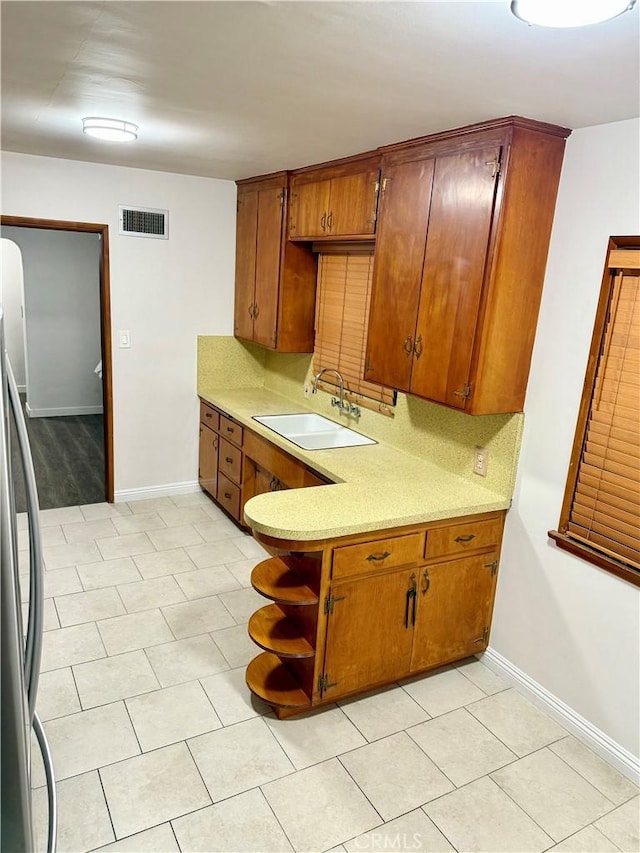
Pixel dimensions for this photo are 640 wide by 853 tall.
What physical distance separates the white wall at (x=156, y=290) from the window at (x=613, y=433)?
3081 millimetres

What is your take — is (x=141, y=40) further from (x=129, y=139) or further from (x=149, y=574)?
(x=149, y=574)

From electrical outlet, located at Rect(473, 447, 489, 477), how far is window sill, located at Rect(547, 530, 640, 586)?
1.43ft

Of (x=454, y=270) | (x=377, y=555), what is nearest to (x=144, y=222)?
(x=454, y=270)

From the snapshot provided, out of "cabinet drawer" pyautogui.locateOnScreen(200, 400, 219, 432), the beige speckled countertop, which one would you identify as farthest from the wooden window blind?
"cabinet drawer" pyautogui.locateOnScreen(200, 400, 219, 432)

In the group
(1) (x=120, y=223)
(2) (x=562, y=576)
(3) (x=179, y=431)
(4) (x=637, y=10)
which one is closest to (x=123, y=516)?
(3) (x=179, y=431)

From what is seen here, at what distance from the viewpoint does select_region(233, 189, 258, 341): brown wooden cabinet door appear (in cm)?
429

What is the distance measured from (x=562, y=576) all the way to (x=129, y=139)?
2919 millimetres

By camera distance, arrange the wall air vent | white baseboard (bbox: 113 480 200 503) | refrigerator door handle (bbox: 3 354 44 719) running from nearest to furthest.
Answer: refrigerator door handle (bbox: 3 354 44 719)
the wall air vent
white baseboard (bbox: 113 480 200 503)

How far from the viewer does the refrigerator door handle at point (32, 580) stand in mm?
970

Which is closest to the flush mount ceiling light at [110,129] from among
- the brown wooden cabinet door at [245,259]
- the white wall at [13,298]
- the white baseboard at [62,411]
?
the brown wooden cabinet door at [245,259]

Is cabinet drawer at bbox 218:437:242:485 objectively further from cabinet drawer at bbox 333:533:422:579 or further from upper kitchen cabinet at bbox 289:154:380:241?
cabinet drawer at bbox 333:533:422:579

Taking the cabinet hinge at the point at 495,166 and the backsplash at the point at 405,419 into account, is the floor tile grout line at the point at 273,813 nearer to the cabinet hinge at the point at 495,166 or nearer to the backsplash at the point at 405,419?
the backsplash at the point at 405,419

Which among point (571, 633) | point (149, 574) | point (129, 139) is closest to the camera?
point (571, 633)

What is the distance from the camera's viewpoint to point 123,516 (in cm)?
440
